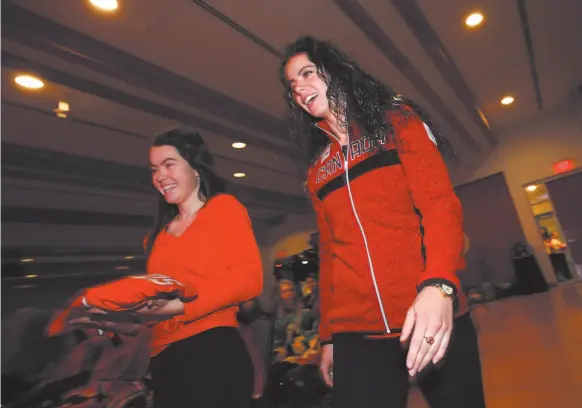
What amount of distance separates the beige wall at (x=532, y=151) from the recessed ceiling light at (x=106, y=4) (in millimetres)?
1131

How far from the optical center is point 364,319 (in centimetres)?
75

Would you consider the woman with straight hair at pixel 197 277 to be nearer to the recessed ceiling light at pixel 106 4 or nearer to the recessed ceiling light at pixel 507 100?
the recessed ceiling light at pixel 106 4

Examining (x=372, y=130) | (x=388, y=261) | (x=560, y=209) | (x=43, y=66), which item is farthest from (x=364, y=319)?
(x=560, y=209)

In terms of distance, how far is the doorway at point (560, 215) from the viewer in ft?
4.15

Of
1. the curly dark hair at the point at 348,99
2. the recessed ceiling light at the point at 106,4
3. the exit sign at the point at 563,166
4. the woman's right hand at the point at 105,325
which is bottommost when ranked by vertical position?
the woman's right hand at the point at 105,325

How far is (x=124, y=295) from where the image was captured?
2.40 ft

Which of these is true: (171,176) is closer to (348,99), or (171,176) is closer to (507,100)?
(348,99)

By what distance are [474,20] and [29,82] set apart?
128 cm

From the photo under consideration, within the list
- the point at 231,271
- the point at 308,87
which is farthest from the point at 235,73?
the point at 231,271

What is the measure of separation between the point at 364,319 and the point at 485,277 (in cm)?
88

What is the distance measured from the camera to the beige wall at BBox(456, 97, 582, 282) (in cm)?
127

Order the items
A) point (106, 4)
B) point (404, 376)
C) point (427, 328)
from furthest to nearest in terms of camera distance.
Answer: point (106, 4) → point (404, 376) → point (427, 328)

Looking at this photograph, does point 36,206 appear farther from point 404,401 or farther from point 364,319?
point 404,401

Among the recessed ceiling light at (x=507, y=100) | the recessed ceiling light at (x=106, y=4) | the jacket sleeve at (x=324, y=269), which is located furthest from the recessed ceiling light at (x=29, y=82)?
the recessed ceiling light at (x=507, y=100)
